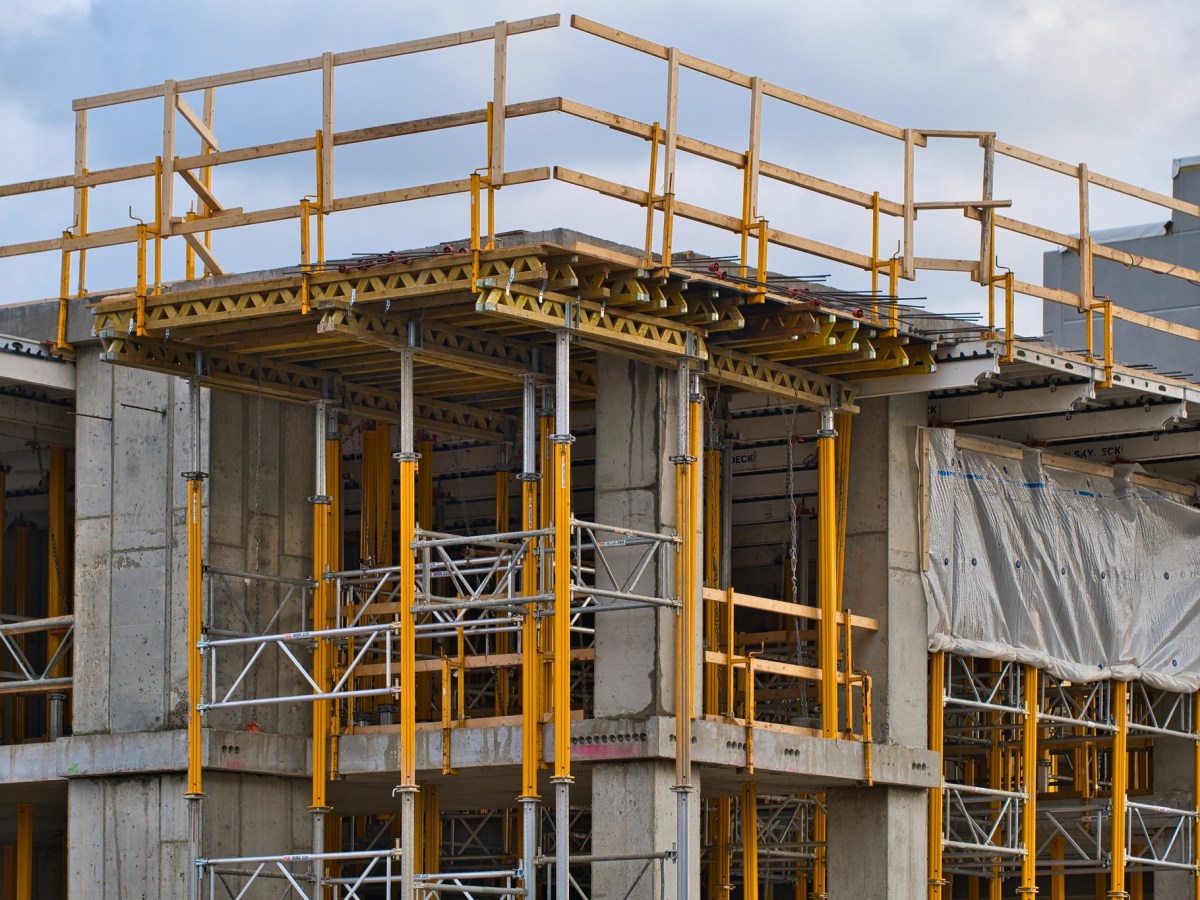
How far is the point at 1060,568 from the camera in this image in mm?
29062

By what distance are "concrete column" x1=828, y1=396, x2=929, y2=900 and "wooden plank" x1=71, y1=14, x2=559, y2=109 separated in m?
6.93

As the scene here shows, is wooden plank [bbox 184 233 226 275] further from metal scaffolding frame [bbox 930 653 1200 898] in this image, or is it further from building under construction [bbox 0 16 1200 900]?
metal scaffolding frame [bbox 930 653 1200 898]

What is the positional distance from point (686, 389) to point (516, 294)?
8.12 feet

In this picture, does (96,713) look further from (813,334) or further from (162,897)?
(813,334)

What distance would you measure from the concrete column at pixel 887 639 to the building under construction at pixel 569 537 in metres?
0.04

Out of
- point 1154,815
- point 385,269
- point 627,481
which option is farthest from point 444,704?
point 1154,815

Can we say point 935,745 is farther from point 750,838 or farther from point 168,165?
point 168,165

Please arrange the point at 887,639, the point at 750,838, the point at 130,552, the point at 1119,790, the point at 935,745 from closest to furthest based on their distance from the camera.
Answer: the point at 130,552 < the point at 750,838 < the point at 887,639 < the point at 935,745 < the point at 1119,790

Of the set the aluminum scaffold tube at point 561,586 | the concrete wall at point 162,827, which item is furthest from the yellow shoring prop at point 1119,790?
the concrete wall at point 162,827

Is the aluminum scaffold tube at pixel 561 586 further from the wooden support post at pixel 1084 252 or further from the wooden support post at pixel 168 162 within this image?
the wooden support post at pixel 1084 252

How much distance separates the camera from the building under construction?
22.7 metres

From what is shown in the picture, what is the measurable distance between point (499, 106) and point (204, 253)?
181 inches

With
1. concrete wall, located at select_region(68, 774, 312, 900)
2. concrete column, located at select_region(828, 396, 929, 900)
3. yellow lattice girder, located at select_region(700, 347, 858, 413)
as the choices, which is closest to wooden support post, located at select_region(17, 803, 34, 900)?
concrete wall, located at select_region(68, 774, 312, 900)

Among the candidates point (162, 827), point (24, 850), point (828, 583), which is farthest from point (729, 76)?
point (24, 850)
